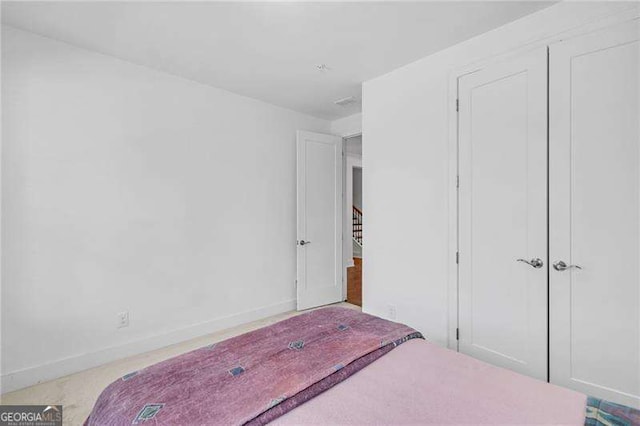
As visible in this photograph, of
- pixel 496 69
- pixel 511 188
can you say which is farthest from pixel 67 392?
pixel 496 69

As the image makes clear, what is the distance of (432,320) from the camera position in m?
2.64

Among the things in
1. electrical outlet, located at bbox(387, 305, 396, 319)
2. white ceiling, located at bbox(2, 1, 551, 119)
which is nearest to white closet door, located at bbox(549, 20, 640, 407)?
white ceiling, located at bbox(2, 1, 551, 119)

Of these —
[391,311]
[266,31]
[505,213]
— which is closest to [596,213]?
[505,213]

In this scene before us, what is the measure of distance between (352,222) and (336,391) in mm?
5007

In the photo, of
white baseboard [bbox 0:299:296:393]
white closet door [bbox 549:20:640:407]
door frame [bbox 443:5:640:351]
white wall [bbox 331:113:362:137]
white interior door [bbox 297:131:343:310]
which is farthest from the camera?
white wall [bbox 331:113:362:137]

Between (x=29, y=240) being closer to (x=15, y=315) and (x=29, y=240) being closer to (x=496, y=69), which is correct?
(x=15, y=315)

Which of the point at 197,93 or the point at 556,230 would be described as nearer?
the point at 556,230

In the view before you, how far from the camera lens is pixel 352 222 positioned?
6160mm

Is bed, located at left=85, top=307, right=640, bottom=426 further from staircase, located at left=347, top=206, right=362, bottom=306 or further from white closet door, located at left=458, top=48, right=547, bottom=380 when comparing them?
staircase, located at left=347, top=206, right=362, bottom=306

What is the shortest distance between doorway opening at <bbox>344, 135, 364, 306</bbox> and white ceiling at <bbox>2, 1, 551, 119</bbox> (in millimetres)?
1420

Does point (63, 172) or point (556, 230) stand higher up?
point (63, 172)

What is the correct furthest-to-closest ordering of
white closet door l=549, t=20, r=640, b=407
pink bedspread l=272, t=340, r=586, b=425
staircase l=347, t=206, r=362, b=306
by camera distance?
1. staircase l=347, t=206, r=362, b=306
2. white closet door l=549, t=20, r=640, b=407
3. pink bedspread l=272, t=340, r=586, b=425

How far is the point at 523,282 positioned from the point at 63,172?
349cm

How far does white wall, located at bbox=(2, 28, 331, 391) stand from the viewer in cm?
226
